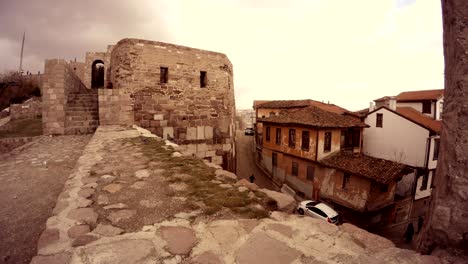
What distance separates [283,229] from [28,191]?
393 centimetres

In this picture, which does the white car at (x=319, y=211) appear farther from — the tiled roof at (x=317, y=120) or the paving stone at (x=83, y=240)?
the paving stone at (x=83, y=240)

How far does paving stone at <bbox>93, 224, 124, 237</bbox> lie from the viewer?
2143 mm

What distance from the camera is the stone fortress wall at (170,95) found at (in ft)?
31.2

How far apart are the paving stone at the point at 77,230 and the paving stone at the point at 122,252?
0.85ft

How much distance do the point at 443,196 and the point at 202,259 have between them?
174 centimetres

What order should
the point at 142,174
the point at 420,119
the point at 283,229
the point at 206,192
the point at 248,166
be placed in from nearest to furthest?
the point at 283,229, the point at 206,192, the point at 142,174, the point at 420,119, the point at 248,166

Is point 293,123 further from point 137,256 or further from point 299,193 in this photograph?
point 137,256

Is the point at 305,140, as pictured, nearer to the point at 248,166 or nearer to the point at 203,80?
the point at 248,166

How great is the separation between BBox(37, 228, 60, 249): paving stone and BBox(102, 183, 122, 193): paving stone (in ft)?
3.26

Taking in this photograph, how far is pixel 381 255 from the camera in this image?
5.90ft

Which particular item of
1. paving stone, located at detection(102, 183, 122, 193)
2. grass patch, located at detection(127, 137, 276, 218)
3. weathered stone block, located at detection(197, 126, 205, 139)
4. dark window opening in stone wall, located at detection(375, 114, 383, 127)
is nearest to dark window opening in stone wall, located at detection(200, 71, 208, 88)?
weathered stone block, located at detection(197, 126, 205, 139)

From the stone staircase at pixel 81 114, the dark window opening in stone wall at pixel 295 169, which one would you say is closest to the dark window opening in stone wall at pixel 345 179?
the dark window opening in stone wall at pixel 295 169

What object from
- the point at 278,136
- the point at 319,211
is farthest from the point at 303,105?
the point at 319,211

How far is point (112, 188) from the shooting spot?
3.23 meters
